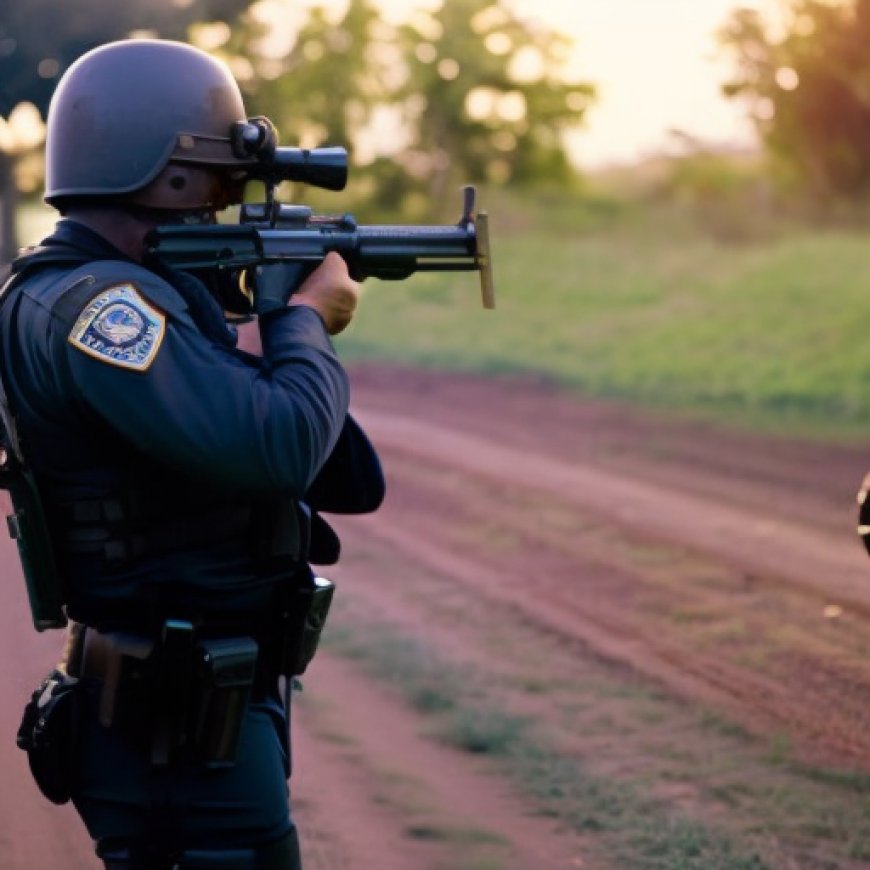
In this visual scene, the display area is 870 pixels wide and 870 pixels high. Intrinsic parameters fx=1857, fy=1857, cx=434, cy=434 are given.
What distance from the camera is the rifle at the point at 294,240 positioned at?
9.49 feet

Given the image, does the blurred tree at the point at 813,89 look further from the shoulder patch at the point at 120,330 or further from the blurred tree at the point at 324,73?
the shoulder patch at the point at 120,330

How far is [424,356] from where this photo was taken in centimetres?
1745

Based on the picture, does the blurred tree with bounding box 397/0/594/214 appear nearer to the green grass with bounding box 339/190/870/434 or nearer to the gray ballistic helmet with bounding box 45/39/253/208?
the green grass with bounding box 339/190/870/434

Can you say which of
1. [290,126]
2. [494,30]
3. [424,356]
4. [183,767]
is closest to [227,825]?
[183,767]

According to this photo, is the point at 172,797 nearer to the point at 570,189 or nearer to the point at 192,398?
the point at 192,398

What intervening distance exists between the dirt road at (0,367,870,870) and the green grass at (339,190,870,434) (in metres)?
3.23

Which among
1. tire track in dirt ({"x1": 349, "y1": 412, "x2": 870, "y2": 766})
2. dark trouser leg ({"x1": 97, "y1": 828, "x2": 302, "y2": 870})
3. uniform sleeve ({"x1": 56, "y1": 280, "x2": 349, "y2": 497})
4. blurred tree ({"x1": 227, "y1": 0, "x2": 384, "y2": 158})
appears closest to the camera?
uniform sleeve ({"x1": 56, "y1": 280, "x2": 349, "y2": 497})

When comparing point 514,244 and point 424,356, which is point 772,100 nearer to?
point 514,244

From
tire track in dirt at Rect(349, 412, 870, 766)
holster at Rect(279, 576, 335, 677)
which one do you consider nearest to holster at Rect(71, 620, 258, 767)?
holster at Rect(279, 576, 335, 677)

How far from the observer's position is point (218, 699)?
2.77 metres

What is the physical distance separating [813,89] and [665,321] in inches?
202

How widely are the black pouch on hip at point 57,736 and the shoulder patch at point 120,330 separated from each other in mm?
569

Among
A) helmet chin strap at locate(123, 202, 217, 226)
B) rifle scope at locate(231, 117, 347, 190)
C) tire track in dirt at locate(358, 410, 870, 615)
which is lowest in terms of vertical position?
tire track in dirt at locate(358, 410, 870, 615)

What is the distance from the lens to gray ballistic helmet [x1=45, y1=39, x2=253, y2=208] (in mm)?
2826
